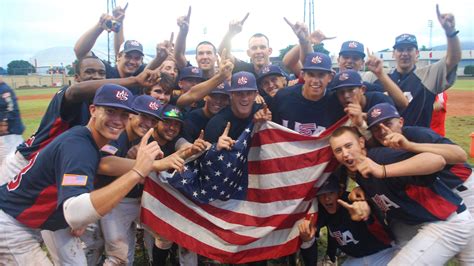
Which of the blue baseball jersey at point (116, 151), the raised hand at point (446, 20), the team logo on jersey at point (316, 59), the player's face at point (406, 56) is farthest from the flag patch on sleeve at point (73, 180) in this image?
the raised hand at point (446, 20)

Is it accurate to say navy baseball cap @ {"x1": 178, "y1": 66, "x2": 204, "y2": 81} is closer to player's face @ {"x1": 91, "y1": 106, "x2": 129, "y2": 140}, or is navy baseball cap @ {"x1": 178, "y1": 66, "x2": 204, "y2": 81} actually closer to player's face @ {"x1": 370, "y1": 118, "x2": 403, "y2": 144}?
player's face @ {"x1": 91, "y1": 106, "x2": 129, "y2": 140}

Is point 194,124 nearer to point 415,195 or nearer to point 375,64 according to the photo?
point 375,64

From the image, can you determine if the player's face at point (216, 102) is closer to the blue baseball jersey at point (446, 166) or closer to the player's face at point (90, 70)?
Result: the player's face at point (90, 70)

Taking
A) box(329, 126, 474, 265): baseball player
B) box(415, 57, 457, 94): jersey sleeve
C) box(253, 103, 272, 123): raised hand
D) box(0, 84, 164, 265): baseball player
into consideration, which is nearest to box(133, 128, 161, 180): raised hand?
box(0, 84, 164, 265): baseball player

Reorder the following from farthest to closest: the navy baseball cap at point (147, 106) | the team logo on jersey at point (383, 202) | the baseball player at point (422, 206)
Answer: the navy baseball cap at point (147, 106) → the team logo on jersey at point (383, 202) → the baseball player at point (422, 206)

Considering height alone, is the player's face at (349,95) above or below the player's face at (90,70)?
below

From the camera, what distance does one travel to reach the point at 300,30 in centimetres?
601

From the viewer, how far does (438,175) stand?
14.3 ft

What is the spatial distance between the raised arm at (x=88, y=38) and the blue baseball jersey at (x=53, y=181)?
2515 millimetres

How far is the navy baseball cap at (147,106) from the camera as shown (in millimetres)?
4867

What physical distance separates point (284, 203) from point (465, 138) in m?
12.3

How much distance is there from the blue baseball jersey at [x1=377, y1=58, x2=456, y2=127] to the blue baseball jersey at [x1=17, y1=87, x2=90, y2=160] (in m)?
4.59

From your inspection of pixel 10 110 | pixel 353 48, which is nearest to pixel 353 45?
pixel 353 48

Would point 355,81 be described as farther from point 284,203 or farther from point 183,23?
point 183,23
